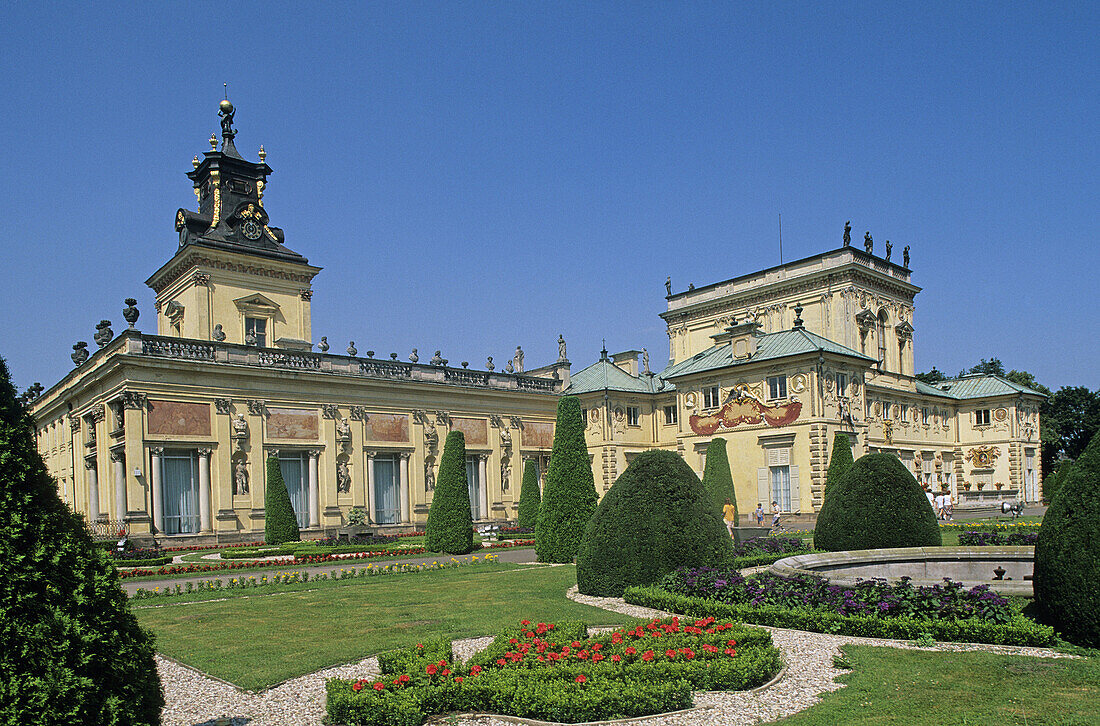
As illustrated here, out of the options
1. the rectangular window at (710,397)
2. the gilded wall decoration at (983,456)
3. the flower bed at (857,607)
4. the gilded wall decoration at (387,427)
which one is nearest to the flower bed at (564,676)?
the flower bed at (857,607)

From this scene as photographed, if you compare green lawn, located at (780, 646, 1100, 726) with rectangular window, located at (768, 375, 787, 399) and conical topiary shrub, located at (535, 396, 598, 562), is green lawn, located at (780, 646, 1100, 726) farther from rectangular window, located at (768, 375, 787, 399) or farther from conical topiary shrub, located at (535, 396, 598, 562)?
rectangular window, located at (768, 375, 787, 399)

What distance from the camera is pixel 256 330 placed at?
45625 millimetres

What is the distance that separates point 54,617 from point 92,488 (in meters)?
38.2

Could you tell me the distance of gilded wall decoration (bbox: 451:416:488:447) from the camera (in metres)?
45.3

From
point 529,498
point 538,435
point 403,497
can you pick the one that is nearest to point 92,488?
point 403,497

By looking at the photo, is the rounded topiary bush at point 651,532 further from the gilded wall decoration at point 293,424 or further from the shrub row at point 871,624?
the gilded wall decoration at point 293,424

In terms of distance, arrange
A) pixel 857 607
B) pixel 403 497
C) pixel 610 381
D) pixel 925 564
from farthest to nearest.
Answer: pixel 610 381
pixel 403 497
pixel 925 564
pixel 857 607

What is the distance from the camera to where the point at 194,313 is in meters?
43.3

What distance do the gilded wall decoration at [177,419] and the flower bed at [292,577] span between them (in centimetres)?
1407

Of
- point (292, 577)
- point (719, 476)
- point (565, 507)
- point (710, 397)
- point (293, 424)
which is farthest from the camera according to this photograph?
point (710, 397)

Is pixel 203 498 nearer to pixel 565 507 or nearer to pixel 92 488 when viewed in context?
pixel 92 488

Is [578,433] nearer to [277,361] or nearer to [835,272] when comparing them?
[277,361]

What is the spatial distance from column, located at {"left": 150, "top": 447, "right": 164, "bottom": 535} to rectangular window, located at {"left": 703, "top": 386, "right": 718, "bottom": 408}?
29200mm

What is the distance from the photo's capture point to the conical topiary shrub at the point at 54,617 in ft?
17.2
